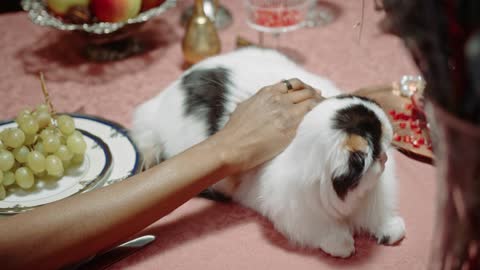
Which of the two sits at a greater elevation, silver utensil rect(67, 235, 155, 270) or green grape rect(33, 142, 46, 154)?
green grape rect(33, 142, 46, 154)

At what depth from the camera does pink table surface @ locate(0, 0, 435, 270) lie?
94cm

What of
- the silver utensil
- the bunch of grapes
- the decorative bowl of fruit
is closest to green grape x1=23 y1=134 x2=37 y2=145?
the bunch of grapes

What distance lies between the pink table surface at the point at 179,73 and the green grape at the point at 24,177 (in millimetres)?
225

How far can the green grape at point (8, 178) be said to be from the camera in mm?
998

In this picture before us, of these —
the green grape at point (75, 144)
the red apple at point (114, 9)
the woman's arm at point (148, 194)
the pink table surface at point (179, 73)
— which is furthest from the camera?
the red apple at point (114, 9)

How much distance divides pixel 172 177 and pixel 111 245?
0.16m

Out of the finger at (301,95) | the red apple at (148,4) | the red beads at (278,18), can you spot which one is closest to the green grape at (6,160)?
the finger at (301,95)

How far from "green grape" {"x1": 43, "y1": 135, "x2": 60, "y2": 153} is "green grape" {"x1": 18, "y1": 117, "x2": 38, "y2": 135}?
3 cm

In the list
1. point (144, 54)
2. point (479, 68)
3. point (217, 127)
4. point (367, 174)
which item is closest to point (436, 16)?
point (479, 68)

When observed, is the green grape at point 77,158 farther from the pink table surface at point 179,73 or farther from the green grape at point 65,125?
the pink table surface at point 179,73

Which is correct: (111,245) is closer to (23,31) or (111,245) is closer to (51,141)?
(51,141)

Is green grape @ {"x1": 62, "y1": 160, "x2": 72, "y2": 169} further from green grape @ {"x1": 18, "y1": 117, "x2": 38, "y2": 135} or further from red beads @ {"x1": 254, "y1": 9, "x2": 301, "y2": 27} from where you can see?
red beads @ {"x1": 254, "y1": 9, "x2": 301, "y2": 27}

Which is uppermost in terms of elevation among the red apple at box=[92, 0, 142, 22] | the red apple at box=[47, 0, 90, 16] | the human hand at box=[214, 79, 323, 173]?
the red apple at box=[47, 0, 90, 16]

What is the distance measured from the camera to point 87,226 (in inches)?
33.2
